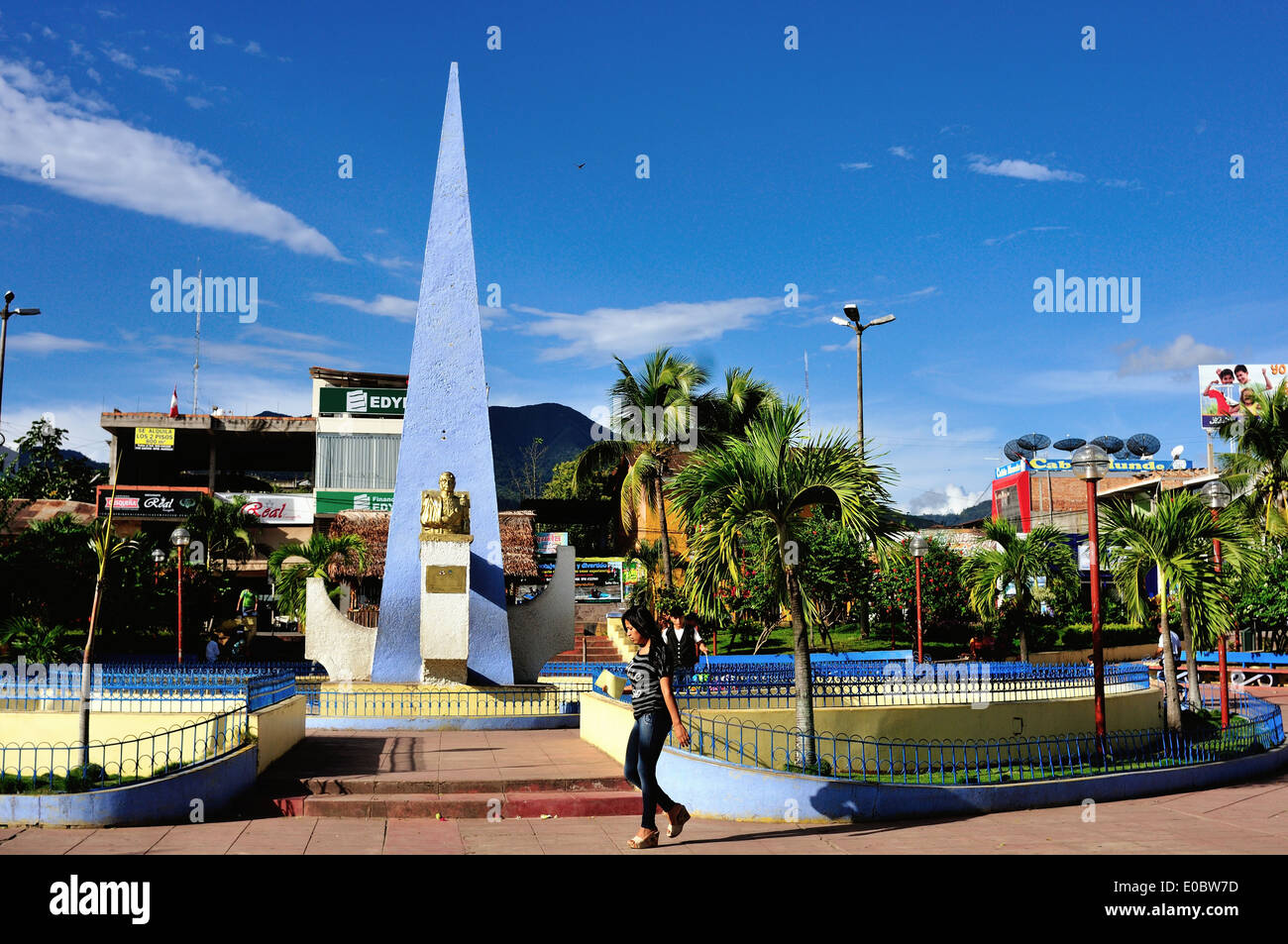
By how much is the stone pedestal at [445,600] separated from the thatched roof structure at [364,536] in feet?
35.8

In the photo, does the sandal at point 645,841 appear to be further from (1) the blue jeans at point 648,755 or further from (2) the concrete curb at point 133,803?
(2) the concrete curb at point 133,803

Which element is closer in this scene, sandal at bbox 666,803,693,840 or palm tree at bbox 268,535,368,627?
sandal at bbox 666,803,693,840

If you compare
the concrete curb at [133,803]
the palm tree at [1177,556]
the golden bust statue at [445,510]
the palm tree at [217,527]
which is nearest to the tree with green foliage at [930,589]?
the palm tree at [1177,556]

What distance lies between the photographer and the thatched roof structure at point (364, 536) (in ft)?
89.0

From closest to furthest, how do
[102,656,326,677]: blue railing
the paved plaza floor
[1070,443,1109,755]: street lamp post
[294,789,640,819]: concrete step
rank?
the paved plaza floor → [294,789,640,819]: concrete step → [1070,443,1109,755]: street lamp post → [102,656,326,677]: blue railing

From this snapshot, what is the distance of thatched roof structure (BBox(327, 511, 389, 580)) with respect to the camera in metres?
27.1

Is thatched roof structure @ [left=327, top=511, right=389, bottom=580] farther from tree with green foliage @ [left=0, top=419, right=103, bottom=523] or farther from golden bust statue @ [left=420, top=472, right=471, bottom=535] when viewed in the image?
tree with green foliage @ [left=0, top=419, right=103, bottom=523]

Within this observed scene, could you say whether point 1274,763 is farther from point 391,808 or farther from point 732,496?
point 391,808

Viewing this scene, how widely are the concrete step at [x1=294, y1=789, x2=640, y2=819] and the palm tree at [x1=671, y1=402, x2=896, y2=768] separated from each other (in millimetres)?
2142

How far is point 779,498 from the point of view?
10648mm

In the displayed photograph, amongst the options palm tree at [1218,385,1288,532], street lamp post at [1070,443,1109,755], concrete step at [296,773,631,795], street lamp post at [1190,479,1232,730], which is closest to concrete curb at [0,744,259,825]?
concrete step at [296,773,631,795]

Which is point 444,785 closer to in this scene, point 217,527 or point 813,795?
point 813,795

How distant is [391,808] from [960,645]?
75.1 feet

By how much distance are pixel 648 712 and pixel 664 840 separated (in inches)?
55.8
